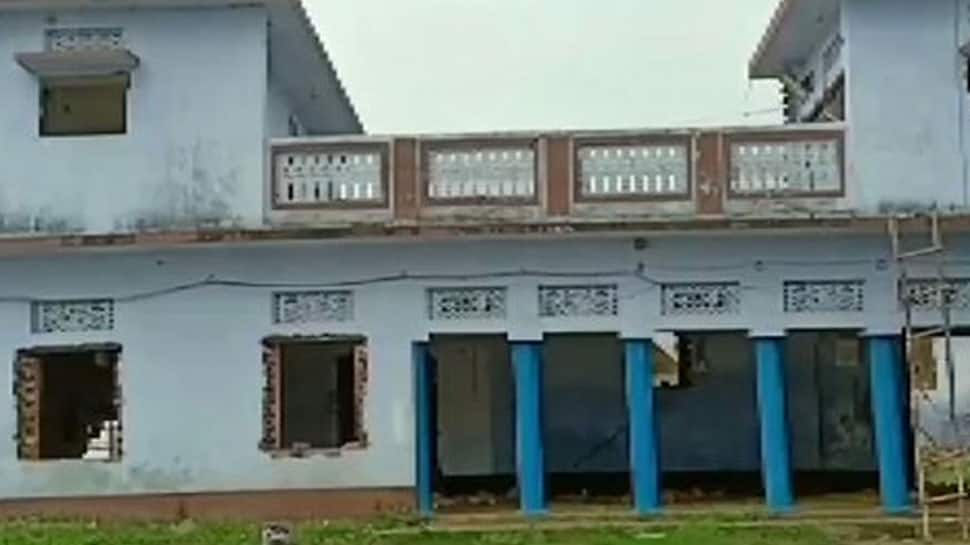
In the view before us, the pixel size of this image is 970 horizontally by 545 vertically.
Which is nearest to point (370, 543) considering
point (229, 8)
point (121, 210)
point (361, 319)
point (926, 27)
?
point (361, 319)

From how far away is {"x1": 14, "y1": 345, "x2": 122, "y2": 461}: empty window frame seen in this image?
14469 mm

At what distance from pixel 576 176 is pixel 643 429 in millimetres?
2336

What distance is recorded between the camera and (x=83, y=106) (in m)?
16.2

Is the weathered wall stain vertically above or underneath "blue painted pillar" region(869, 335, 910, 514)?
above

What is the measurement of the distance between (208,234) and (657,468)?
14.7 ft

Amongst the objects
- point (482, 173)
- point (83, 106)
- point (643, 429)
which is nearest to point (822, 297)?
point (643, 429)

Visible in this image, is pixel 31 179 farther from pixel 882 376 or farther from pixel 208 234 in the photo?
pixel 882 376

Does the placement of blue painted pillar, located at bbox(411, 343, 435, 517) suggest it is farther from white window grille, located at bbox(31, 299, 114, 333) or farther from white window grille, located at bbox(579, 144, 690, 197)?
white window grille, located at bbox(31, 299, 114, 333)

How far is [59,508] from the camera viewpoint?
14258mm

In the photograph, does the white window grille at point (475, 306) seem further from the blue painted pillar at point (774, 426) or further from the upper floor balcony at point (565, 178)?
the blue painted pillar at point (774, 426)

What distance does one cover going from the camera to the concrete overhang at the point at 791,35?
1530 cm

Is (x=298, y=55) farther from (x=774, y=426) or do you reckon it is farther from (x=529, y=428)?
(x=774, y=426)

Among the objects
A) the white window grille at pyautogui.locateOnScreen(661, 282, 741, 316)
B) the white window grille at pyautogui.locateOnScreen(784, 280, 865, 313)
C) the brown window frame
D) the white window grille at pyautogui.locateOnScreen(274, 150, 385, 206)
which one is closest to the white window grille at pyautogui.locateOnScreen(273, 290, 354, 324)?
the white window grille at pyautogui.locateOnScreen(274, 150, 385, 206)

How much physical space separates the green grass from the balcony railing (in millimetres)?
2834
